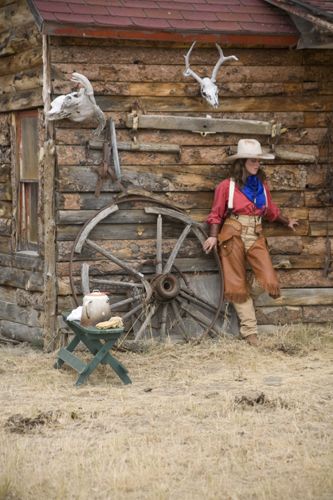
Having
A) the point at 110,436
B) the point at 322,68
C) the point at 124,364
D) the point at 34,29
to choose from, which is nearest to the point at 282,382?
the point at 124,364

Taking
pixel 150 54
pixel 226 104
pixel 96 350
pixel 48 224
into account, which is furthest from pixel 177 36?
pixel 96 350

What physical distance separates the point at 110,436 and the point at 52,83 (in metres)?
4.43

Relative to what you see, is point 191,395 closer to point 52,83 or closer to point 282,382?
point 282,382

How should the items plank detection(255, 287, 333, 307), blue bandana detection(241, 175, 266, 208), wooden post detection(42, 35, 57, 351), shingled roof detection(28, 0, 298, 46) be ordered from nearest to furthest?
shingled roof detection(28, 0, 298, 46)
wooden post detection(42, 35, 57, 351)
blue bandana detection(241, 175, 266, 208)
plank detection(255, 287, 333, 307)

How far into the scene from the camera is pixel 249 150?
1124cm

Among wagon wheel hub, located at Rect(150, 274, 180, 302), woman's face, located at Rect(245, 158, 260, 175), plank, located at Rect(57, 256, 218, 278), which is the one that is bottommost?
wagon wheel hub, located at Rect(150, 274, 180, 302)

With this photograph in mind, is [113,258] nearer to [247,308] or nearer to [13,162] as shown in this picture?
[247,308]

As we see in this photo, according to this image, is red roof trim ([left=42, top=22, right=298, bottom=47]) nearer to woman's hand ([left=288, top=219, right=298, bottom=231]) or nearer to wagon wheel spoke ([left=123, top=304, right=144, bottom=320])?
woman's hand ([left=288, top=219, right=298, bottom=231])

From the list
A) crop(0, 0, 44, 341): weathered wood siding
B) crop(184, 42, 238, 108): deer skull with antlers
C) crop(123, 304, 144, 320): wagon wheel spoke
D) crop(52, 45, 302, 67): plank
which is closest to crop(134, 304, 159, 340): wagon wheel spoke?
crop(123, 304, 144, 320): wagon wheel spoke

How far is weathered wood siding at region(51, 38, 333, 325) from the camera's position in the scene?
11.1 meters

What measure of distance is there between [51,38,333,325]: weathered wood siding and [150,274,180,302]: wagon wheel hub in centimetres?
39

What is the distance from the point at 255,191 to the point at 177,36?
1.79 metres

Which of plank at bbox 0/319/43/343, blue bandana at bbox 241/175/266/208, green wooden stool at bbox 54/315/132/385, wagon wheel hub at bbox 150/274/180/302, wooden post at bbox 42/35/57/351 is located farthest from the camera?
plank at bbox 0/319/43/343

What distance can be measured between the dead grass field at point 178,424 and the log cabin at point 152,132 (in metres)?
0.83
